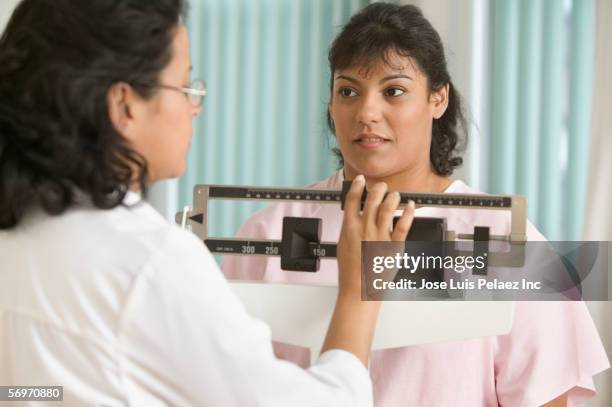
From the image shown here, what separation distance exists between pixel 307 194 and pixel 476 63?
1.51 metres

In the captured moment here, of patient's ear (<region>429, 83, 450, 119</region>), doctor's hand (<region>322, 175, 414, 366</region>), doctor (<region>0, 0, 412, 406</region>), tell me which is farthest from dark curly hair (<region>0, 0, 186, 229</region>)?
patient's ear (<region>429, 83, 450, 119</region>)

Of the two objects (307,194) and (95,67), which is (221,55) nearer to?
(307,194)

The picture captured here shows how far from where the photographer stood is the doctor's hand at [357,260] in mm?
1057

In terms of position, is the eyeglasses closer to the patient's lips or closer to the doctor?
the doctor

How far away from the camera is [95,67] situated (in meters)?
0.88

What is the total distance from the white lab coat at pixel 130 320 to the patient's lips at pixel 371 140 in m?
0.71

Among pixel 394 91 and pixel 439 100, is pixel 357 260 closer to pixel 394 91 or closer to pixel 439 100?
pixel 394 91

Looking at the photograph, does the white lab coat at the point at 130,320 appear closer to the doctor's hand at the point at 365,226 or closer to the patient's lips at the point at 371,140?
the doctor's hand at the point at 365,226

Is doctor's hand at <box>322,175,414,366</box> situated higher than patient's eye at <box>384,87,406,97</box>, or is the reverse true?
patient's eye at <box>384,87,406,97</box>

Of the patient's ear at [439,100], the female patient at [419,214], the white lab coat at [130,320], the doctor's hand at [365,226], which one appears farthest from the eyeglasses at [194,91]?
the patient's ear at [439,100]

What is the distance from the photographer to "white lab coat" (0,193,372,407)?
863 millimetres

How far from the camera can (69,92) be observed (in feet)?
2.86

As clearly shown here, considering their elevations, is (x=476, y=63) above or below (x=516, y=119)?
above

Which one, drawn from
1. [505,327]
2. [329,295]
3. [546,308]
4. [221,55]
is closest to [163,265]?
[329,295]
